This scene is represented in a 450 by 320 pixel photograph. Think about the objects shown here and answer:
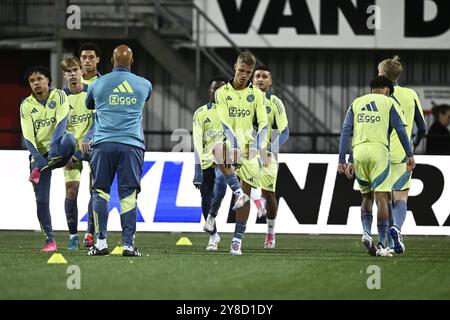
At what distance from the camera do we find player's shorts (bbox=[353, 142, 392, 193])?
13844 millimetres

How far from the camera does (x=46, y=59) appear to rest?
1100 inches

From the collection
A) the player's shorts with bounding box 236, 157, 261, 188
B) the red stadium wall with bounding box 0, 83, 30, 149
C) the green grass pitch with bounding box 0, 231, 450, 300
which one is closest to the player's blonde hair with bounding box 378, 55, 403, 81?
the player's shorts with bounding box 236, 157, 261, 188

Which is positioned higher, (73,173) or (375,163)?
(375,163)

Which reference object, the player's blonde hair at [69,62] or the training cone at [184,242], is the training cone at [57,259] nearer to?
the player's blonde hair at [69,62]

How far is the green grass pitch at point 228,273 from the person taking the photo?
10.0 m

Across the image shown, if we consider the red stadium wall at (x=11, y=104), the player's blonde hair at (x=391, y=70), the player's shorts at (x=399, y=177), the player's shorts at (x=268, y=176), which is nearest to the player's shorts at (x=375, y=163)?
the player's shorts at (x=399, y=177)

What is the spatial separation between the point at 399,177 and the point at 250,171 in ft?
5.82

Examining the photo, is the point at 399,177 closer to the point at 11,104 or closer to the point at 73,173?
the point at 73,173

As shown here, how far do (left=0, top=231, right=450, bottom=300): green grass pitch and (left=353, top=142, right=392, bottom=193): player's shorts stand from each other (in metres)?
0.83

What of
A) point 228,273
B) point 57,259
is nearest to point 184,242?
point 57,259

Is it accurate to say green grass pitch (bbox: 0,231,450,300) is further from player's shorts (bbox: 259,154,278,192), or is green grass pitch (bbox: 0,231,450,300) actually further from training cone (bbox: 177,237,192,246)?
player's shorts (bbox: 259,154,278,192)

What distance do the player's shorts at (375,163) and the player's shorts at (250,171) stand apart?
4.11 ft

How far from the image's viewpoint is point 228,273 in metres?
11.7
